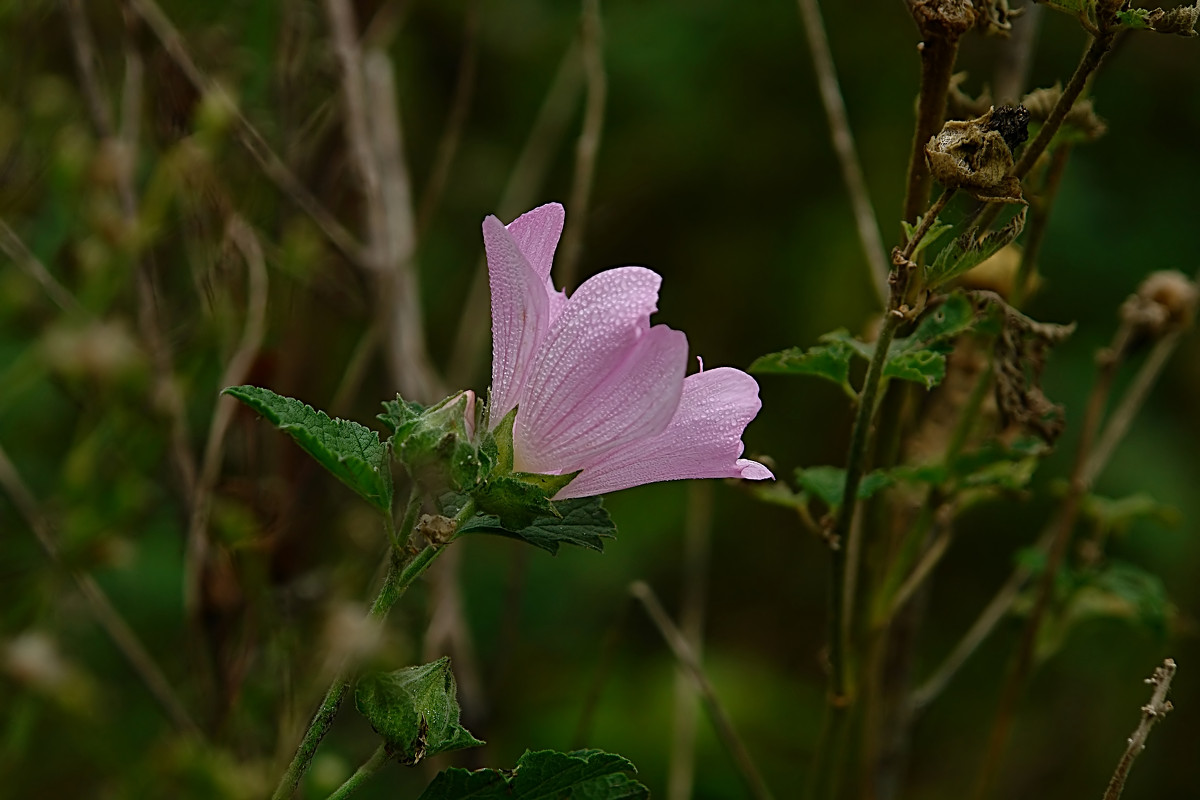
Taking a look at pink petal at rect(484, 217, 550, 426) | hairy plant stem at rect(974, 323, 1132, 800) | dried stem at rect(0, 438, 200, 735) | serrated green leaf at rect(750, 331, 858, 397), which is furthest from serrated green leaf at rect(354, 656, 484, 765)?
dried stem at rect(0, 438, 200, 735)

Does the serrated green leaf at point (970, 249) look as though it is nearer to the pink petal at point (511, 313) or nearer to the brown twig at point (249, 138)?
the pink petal at point (511, 313)

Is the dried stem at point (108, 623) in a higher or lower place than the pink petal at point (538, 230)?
lower

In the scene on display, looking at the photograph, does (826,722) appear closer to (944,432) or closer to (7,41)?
(944,432)

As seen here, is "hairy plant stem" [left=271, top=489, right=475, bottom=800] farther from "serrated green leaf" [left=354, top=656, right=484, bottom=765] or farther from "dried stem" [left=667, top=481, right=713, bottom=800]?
"dried stem" [left=667, top=481, right=713, bottom=800]

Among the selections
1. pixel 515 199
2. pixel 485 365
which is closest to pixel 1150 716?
pixel 515 199

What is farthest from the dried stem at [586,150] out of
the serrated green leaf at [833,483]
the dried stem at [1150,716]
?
the dried stem at [1150,716]
